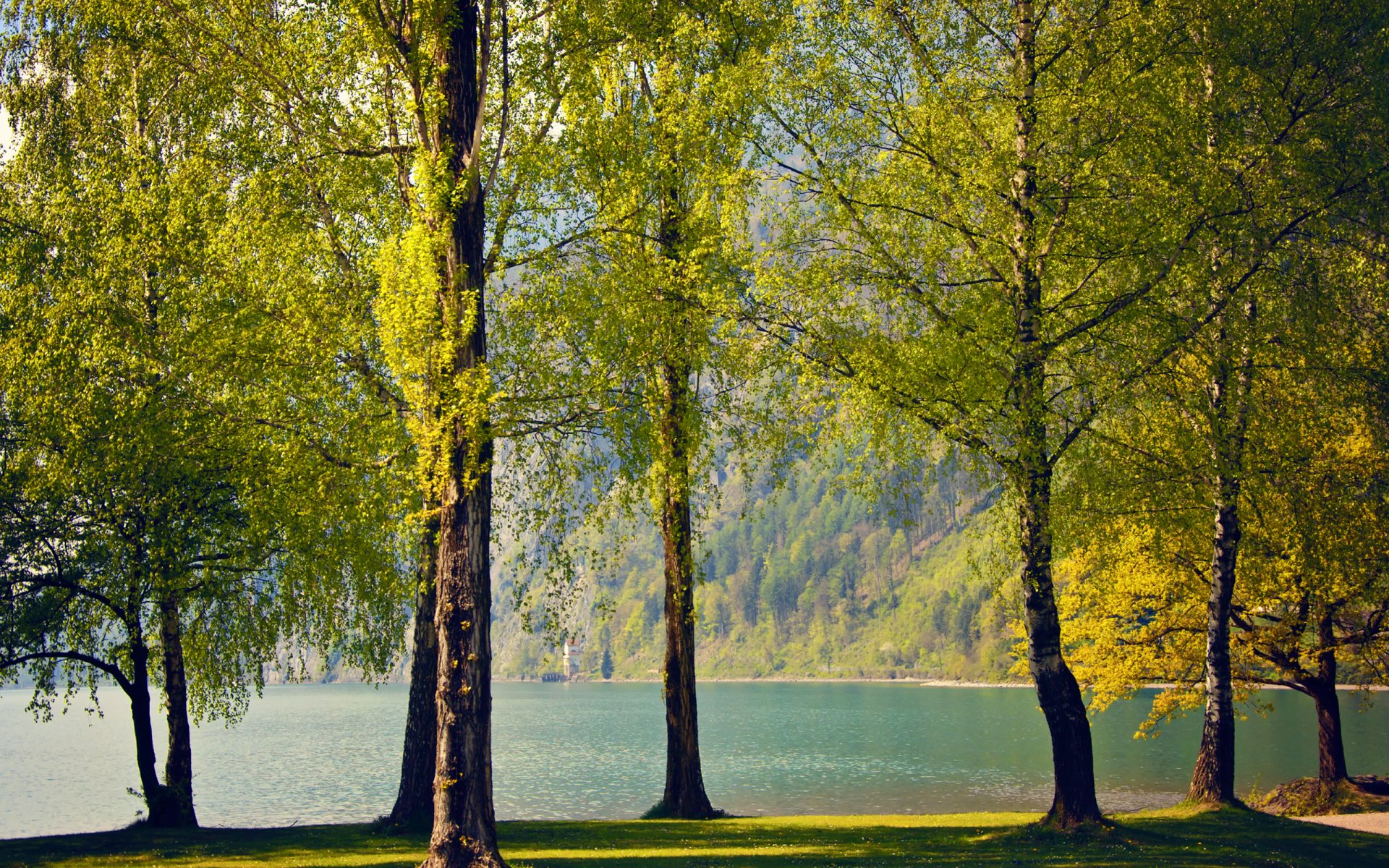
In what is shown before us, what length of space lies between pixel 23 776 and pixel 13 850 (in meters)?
51.5

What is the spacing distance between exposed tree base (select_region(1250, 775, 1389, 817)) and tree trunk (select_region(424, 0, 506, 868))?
74.9ft

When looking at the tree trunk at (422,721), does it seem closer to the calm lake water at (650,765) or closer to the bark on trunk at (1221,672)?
the bark on trunk at (1221,672)

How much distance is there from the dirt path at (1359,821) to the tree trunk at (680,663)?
12.4 metres

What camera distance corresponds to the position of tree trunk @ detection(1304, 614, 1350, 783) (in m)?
27.8

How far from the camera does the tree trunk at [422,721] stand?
18719 mm

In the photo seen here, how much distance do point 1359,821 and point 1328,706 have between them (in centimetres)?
615

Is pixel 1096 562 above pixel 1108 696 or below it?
above

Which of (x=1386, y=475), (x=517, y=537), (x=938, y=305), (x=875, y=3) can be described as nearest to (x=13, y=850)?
(x=517, y=537)

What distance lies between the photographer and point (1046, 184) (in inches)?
691

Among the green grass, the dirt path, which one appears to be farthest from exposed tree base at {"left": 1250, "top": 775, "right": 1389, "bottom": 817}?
the green grass

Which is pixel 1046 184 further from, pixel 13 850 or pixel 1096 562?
pixel 13 850

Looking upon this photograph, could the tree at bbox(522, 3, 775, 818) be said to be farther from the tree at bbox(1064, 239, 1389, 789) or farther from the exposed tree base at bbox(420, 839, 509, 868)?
the tree at bbox(1064, 239, 1389, 789)

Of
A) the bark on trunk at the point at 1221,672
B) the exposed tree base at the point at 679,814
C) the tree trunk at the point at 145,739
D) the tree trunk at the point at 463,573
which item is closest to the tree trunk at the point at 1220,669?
the bark on trunk at the point at 1221,672

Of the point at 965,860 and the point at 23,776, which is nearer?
the point at 965,860
